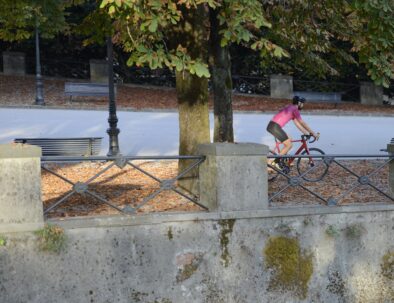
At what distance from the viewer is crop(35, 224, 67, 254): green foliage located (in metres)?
6.55

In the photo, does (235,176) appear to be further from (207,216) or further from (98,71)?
(98,71)

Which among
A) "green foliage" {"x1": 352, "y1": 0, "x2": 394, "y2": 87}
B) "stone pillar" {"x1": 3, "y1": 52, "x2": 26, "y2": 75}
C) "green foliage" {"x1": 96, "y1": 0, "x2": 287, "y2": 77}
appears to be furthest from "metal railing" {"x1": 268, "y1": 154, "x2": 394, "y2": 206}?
"stone pillar" {"x1": 3, "y1": 52, "x2": 26, "y2": 75}

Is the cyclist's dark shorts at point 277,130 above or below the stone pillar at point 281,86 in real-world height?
below

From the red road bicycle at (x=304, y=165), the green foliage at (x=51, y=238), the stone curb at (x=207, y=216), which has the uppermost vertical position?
the red road bicycle at (x=304, y=165)

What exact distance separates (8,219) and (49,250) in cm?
52

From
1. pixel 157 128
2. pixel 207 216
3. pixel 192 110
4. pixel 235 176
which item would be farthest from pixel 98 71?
pixel 207 216

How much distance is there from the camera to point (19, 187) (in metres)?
6.47

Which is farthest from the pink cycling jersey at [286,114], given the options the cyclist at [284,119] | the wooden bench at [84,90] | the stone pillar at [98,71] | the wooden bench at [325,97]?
the stone pillar at [98,71]

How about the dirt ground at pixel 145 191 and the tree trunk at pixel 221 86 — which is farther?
the tree trunk at pixel 221 86

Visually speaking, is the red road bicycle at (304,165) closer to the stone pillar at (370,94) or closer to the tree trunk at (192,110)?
the tree trunk at (192,110)

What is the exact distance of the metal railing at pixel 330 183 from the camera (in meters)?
8.04

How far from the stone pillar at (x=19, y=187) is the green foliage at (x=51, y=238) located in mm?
79

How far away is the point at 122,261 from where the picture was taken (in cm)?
692

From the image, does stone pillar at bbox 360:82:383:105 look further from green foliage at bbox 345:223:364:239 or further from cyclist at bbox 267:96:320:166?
green foliage at bbox 345:223:364:239
